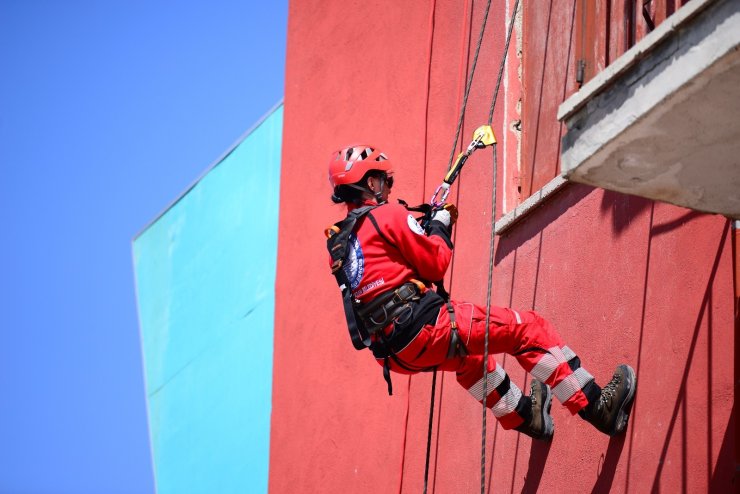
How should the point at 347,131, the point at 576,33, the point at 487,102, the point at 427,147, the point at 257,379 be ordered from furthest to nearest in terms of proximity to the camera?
1. the point at 257,379
2. the point at 347,131
3. the point at 427,147
4. the point at 487,102
5. the point at 576,33

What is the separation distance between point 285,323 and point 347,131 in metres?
1.55

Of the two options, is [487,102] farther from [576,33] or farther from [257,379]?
[257,379]

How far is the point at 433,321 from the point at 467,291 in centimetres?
148

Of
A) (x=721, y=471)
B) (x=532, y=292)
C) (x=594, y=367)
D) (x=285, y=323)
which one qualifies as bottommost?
(x=721, y=471)

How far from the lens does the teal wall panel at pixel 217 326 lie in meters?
→ 9.73

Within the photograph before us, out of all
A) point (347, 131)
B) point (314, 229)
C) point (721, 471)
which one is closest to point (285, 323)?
point (314, 229)

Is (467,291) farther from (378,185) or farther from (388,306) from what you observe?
(388,306)

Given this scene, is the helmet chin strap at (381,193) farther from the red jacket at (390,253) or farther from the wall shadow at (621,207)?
the wall shadow at (621,207)

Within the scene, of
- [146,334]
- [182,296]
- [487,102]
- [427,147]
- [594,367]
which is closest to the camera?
[594,367]

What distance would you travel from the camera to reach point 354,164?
5656 mm

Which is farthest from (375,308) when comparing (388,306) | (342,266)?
(342,266)

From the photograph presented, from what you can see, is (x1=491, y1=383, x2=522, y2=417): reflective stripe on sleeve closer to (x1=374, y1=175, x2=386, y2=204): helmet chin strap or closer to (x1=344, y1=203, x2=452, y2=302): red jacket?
(x1=344, y1=203, x2=452, y2=302): red jacket

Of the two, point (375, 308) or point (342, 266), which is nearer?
point (375, 308)

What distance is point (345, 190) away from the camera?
5.70m
